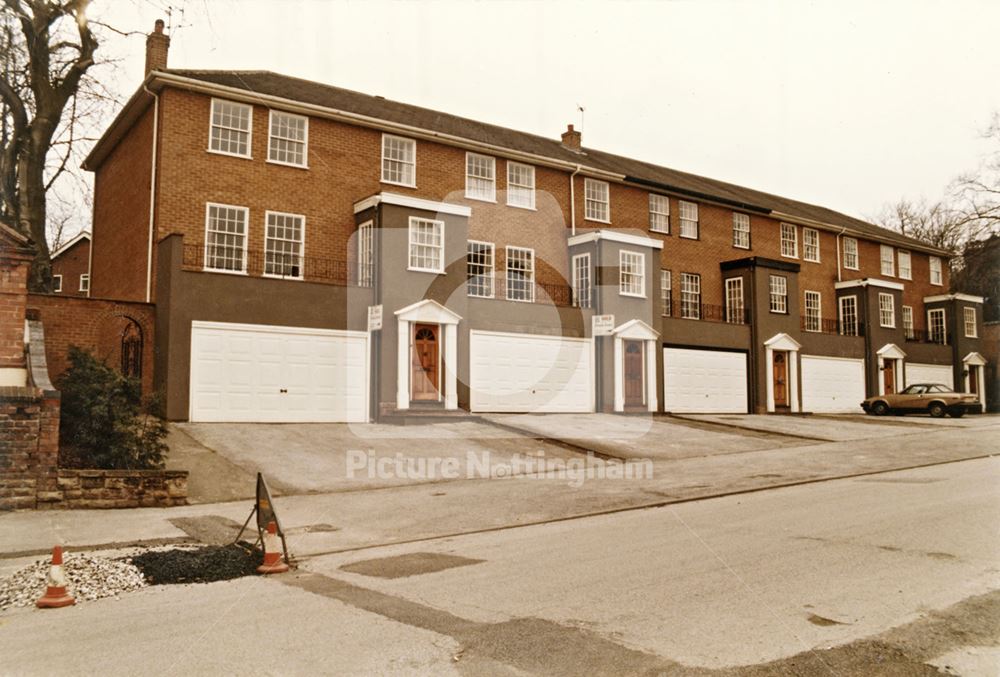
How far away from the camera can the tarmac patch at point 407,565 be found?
838cm

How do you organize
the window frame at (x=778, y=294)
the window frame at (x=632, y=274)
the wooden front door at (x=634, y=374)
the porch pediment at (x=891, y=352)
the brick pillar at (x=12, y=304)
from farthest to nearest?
1. the porch pediment at (x=891, y=352)
2. the window frame at (x=778, y=294)
3. the window frame at (x=632, y=274)
4. the wooden front door at (x=634, y=374)
5. the brick pillar at (x=12, y=304)

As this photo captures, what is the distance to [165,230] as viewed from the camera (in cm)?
2108

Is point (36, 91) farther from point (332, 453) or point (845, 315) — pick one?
point (845, 315)

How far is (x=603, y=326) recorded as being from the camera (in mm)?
27594

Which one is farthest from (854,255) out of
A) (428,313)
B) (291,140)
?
(291,140)

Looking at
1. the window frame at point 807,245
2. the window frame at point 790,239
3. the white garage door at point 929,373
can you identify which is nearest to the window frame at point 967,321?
the white garage door at point 929,373

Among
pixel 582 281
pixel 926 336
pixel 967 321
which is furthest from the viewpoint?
pixel 967 321

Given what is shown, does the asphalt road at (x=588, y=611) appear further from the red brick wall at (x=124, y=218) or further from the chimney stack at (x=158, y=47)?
the chimney stack at (x=158, y=47)

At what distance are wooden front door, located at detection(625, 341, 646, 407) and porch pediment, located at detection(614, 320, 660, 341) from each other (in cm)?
39

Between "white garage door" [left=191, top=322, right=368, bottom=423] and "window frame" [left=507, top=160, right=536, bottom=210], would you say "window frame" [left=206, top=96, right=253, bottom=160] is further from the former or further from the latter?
"window frame" [left=507, top=160, right=536, bottom=210]

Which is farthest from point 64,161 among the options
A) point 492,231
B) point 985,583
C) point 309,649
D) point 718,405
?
point 985,583

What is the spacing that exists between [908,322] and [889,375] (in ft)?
18.5

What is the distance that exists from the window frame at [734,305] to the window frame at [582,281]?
8414 mm

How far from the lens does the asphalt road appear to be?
529cm
